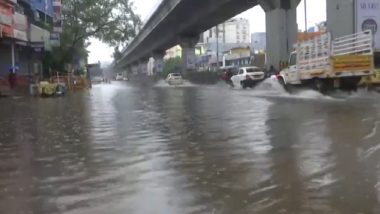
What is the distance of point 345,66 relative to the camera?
Result: 80.4 ft

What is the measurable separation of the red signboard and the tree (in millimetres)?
20258

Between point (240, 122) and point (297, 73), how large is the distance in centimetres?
1438

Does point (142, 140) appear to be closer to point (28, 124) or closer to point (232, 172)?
point (232, 172)

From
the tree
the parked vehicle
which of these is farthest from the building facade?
the parked vehicle

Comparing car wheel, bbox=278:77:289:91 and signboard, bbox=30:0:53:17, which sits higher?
signboard, bbox=30:0:53:17

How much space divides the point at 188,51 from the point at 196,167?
66.1m

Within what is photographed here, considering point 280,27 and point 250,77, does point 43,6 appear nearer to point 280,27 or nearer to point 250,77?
point 250,77

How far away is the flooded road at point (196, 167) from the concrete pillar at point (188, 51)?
57.4 metres

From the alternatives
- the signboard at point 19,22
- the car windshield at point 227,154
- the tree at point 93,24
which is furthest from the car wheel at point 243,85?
the tree at point 93,24

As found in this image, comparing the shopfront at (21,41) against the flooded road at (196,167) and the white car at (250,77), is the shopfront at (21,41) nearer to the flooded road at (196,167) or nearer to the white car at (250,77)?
the white car at (250,77)

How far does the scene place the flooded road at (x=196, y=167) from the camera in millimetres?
6352

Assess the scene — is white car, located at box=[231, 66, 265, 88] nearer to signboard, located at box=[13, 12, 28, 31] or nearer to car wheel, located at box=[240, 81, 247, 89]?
car wheel, located at box=[240, 81, 247, 89]

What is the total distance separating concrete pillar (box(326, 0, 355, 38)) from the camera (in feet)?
101

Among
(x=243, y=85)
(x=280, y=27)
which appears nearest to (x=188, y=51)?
(x=280, y=27)
